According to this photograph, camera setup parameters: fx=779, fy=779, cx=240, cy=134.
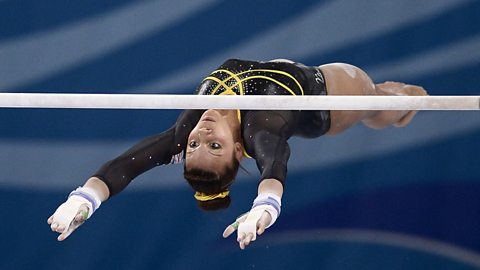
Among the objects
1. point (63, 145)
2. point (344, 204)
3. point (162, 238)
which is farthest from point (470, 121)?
point (63, 145)

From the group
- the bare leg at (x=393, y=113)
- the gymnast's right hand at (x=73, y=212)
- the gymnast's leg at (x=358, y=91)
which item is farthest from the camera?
the bare leg at (x=393, y=113)

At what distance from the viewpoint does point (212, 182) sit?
11.0ft

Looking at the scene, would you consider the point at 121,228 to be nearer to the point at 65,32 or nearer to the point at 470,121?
the point at 65,32

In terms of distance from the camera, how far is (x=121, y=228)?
438 centimetres

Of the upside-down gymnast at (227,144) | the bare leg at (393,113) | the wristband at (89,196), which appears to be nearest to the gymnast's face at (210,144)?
the upside-down gymnast at (227,144)

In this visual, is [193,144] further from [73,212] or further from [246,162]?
[246,162]

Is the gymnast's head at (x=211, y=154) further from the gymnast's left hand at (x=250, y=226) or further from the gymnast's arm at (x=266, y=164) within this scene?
the gymnast's left hand at (x=250, y=226)

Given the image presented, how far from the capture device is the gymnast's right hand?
2.97 metres

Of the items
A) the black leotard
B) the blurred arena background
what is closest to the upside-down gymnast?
the black leotard

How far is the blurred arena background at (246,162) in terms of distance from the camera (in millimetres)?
4332

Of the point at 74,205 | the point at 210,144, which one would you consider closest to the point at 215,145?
the point at 210,144

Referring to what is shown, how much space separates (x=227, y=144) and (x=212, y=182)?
6.9 inches

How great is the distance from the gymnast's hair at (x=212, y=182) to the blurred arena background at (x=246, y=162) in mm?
927

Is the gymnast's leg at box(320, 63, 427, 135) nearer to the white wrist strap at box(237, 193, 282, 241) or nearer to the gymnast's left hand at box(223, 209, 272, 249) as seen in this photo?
the white wrist strap at box(237, 193, 282, 241)
